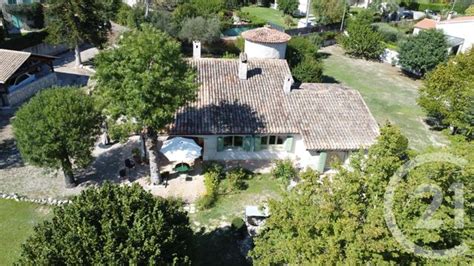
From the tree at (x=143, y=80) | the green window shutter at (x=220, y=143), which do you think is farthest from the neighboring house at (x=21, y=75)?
the green window shutter at (x=220, y=143)

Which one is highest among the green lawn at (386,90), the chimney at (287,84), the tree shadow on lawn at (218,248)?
the chimney at (287,84)

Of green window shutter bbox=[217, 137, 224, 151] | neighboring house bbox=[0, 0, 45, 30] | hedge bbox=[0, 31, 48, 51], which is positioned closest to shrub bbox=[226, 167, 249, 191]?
green window shutter bbox=[217, 137, 224, 151]

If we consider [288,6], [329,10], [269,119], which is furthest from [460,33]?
[269,119]

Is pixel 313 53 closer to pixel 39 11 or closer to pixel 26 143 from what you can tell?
pixel 26 143

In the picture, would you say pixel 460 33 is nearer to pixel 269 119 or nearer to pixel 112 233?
pixel 269 119

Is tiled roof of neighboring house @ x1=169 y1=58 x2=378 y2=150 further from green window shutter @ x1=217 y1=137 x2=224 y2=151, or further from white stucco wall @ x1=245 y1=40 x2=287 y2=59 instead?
white stucco wall @ x1=245 y1=40 x2=287 y2=59

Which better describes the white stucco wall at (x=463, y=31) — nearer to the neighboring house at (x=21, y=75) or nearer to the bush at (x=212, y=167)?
the bush at (x=212, y=167)
